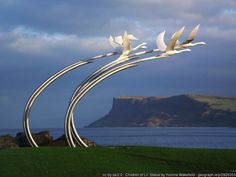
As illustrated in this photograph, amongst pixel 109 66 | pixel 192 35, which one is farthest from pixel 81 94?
pixel 192 35

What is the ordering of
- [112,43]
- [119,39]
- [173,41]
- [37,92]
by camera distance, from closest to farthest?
[173,41]
[37,92]
[119,39]
[112,43]

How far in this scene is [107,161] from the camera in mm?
20906

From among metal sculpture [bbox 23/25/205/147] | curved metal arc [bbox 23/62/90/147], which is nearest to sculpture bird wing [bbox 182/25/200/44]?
metal sculpture [bbox 23/25/205/147]

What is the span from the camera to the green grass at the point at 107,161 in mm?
19438

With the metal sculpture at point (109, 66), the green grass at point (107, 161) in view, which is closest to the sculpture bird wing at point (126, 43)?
the metal sculpture at point (109, 66)

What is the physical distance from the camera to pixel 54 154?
22141mm

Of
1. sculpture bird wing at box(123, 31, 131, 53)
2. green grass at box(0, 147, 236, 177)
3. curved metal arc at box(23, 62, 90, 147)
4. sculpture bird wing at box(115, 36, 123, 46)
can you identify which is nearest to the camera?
green grass at box(0, 147, 236, 177)

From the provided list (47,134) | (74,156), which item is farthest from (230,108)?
(74,156)

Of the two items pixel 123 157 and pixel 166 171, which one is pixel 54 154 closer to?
pixel 123 157

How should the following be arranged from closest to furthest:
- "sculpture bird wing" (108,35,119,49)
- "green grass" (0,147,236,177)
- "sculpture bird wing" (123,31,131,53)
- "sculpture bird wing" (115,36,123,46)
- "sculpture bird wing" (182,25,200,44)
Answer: "green grass" (0,147,236,177), "sculpture bird wing" (182,25,200,44), "sculpture bird wing" (123,31,131,53), "sculpture bird wing" (115,36,123,46), "sculpture bird wing" (108,35,119,49)

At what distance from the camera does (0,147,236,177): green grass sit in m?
19.4

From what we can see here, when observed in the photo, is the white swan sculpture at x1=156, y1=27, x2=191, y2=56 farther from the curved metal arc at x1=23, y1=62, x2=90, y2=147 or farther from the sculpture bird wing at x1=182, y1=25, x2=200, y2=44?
the curved metal arc at x1=23, y1=62, x2=90, y2=147

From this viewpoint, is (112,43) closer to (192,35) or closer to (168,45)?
(168,45)

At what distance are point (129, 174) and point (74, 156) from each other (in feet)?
11.1
